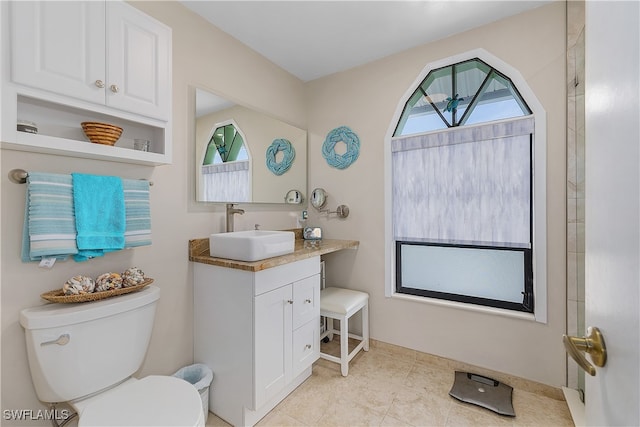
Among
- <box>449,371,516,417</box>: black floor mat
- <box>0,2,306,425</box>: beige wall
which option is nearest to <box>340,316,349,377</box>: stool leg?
<box>449,371,516,417</box>: black floor mat

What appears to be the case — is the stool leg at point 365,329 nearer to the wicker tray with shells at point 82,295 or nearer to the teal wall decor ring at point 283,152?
the teal wall decor ring at point 283,152

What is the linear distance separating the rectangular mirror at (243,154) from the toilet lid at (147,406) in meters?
1.08

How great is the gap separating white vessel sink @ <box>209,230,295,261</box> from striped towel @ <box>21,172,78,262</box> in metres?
0.69

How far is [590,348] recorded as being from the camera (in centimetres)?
57

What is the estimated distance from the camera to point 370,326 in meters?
2.47

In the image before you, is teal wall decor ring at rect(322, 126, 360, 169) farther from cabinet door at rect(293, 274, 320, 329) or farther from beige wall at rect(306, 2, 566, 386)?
cabinet door at rect(293, 274, 320, 329)

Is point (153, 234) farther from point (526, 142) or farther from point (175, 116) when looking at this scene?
point (526, 142)

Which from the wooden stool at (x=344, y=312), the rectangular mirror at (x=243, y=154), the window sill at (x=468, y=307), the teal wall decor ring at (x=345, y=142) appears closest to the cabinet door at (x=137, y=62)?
the rectangular mirror at (x=243, y=154)

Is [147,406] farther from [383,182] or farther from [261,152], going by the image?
[383,182]

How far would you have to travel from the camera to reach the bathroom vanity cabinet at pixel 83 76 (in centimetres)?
104

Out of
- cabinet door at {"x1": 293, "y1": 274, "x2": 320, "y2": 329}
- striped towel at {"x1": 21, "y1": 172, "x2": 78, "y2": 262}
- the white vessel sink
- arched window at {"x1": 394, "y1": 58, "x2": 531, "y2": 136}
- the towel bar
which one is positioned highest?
arched window at {"x1": 394, "y1": 58, "x2": 531, "y2": 136}

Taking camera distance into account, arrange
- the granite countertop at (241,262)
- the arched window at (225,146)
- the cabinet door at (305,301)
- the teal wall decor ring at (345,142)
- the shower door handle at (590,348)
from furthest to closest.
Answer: the teal wall decor ring at (345,142) → the arched window at (225,146) → the cabinet door at (305,301) → the granite countertop at (241,262) → the shower door handle at (590,348)

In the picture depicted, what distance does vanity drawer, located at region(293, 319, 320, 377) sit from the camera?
1827 millimetres

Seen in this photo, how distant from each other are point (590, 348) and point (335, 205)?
2152 mm
